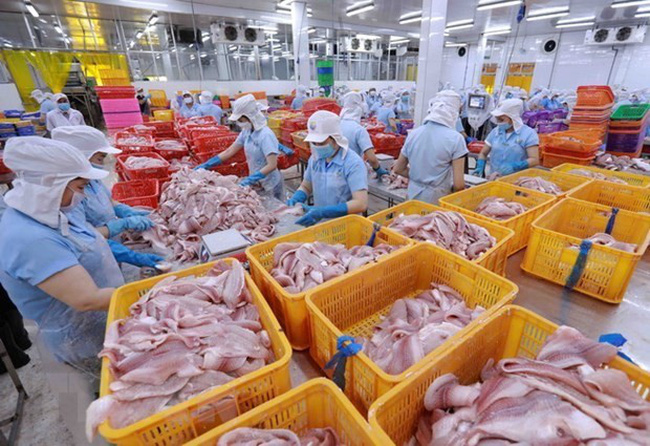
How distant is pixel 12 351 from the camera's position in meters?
3.17

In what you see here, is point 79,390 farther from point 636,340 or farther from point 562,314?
point 636,340

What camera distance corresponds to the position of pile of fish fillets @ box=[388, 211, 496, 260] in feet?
7.38

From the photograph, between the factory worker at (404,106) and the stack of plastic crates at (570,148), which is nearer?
the stack of plastic crates at (570,148)

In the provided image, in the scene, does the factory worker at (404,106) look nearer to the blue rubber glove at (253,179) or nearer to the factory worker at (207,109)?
the factory worker at (207,109)

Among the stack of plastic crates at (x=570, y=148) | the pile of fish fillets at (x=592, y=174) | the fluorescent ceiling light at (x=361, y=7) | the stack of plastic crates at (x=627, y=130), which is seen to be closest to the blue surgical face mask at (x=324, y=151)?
the pile of fish fillets at (x=592, y=174)

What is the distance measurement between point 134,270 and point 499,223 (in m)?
2.94

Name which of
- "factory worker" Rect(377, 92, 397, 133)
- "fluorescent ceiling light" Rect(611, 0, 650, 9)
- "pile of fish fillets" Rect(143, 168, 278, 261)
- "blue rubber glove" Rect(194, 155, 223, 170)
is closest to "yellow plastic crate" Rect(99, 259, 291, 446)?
"pile of fish fillets" Rect(143, 168, 278, 261)

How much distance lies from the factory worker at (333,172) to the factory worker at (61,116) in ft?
33.0

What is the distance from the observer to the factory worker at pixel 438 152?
3.47 m

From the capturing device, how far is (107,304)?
1.74 meters

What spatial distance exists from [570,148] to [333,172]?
376 centimetres

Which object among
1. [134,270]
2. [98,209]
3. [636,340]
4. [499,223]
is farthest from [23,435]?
[636,340]

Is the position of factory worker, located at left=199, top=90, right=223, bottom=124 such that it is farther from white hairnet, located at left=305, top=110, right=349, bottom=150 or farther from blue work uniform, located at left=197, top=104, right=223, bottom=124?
white hairnet, located at left=305, top=110, right=349, bottom=150

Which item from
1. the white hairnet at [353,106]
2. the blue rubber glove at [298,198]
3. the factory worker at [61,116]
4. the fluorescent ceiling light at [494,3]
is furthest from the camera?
the fluorescent ceiling light at [494,3]
